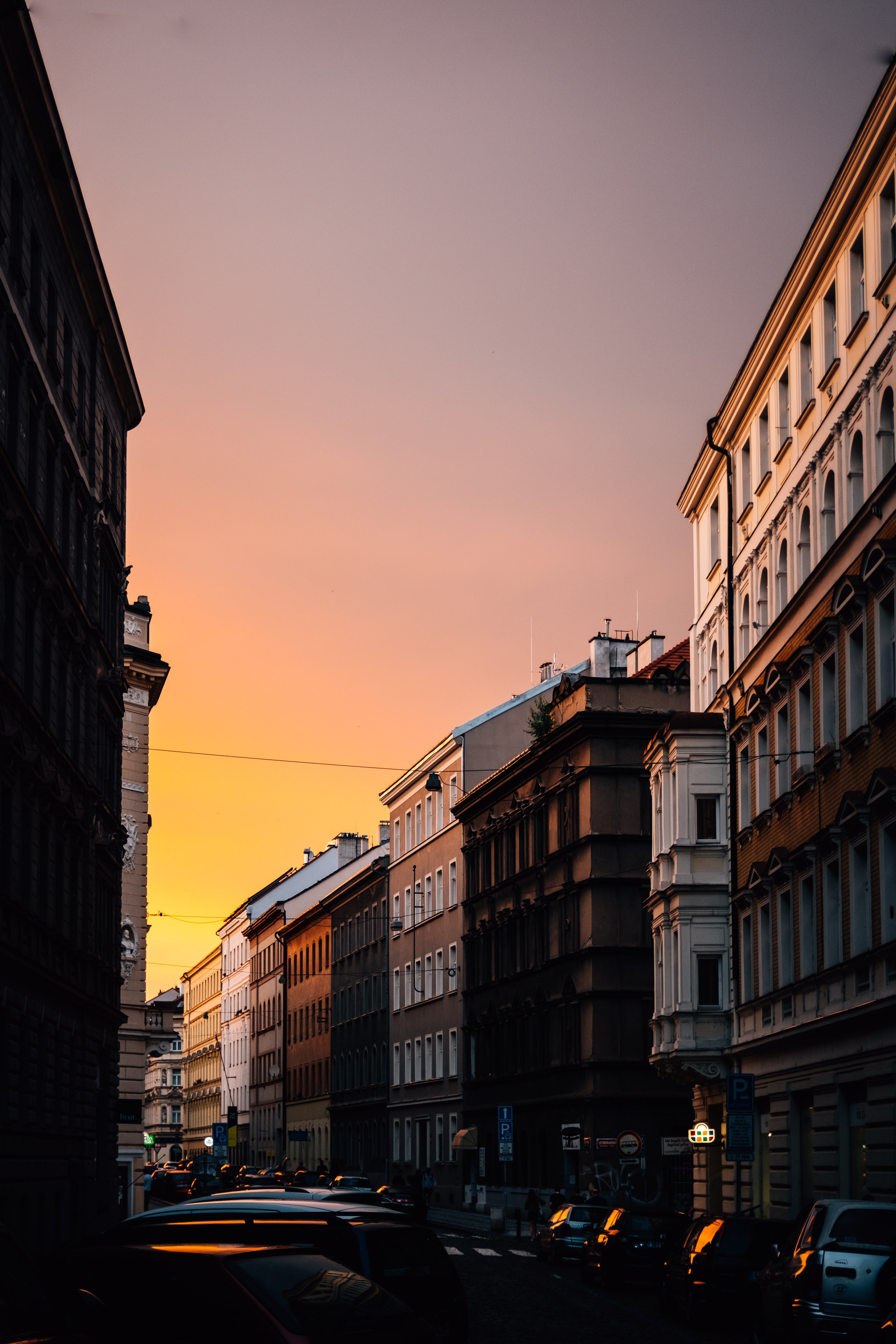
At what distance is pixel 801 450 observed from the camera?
38.8m

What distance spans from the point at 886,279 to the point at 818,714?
8294mm

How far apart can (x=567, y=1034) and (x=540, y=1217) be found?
7.95 metres

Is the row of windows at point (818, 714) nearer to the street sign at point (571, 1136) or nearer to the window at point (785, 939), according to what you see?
the window at point (785, 939)

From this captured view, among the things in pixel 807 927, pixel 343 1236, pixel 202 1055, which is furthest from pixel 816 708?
pixel 202 1055

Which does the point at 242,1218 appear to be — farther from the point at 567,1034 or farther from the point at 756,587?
the point at 567,1034

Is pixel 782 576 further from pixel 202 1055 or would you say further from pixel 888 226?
pixel 202 1055

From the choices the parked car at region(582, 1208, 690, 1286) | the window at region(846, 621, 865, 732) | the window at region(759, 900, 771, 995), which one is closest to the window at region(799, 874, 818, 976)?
the window at region(759, 900, 771, 995)

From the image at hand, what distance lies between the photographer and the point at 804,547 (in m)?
38.4

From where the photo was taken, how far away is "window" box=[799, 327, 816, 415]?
127 feet

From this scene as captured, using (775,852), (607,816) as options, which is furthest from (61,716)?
(607,816)

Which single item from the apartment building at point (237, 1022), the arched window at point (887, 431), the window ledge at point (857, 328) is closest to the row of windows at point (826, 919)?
the arched window at point (887, 431)

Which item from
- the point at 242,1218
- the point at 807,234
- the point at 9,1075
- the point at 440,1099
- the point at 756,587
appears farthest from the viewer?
the point at 440,1099

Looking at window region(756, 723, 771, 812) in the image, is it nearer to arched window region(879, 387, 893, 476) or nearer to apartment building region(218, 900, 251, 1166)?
arched window region(879, 387, 893, 476)

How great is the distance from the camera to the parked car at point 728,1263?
2655 centimetres
